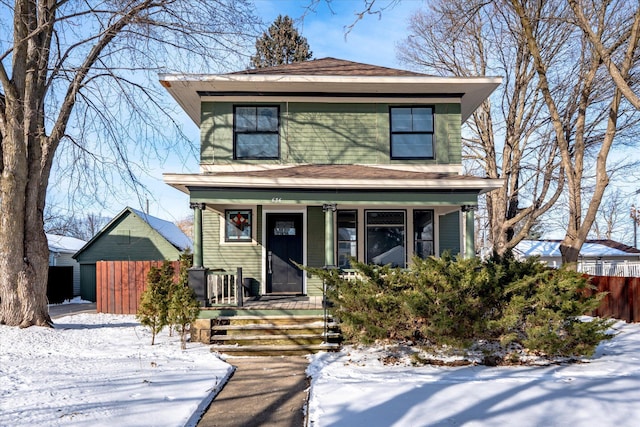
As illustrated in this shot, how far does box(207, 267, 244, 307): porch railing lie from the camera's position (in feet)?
28.9

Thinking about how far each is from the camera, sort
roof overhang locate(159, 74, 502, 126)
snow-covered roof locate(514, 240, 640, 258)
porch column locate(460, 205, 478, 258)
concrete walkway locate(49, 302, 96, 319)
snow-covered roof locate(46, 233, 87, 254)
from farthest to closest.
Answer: snow-covered roof locate(514, 240, 640, 258) → snow-covered roof locate(46, 233, 87, 254) → concrete walkway locate(49, 302, 96, 319) → roof overhang locate(159, 74, 502, 126) → porch column locate(460, 205, 478, 258)

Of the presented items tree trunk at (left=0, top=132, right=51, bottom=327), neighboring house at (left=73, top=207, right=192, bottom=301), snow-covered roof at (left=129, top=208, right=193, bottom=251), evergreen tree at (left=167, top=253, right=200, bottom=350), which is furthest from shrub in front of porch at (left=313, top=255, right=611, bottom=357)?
snow-covered roof at (left=129, top=208, right=193, bottom=251)

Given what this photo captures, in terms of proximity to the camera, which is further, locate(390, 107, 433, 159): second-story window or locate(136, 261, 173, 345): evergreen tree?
locate(390, 107, 433, 159): second-story window

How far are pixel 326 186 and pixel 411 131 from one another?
3086 millimetres

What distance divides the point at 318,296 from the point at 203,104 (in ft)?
17.3

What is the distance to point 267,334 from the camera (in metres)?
8.55

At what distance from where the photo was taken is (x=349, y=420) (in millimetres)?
4617

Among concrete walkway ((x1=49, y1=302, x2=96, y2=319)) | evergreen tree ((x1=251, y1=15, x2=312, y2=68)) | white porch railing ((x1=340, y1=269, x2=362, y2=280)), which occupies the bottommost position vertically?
concrete walkway ((x1=49, y1=302, x2=96, y2=319))

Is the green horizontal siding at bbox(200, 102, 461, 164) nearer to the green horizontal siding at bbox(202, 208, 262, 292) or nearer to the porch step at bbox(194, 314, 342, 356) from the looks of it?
the green horizontal siding at bbox(202, 208, 262, 292)

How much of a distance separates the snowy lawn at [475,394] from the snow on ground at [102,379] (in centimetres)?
152

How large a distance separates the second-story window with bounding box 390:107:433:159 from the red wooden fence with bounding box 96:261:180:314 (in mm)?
8295

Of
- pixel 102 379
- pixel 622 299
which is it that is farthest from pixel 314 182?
Answer: pixel 622 299

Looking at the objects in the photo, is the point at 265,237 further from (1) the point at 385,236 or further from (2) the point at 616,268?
(2) the point at 616,268

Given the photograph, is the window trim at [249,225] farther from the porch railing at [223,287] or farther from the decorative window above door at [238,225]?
the porch railing at [223,287]
